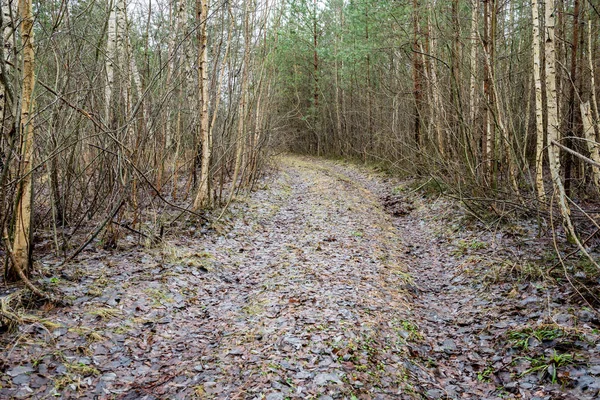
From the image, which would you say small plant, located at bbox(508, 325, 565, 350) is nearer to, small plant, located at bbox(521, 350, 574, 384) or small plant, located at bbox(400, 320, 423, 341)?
small plant, located at bbox(521, 350, 574, 384)

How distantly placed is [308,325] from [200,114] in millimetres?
5070

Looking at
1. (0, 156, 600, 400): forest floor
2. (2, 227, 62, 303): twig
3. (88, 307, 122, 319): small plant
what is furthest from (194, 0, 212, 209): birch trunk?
(2, 227, 62, 303): twig

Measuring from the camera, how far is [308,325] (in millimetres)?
4266

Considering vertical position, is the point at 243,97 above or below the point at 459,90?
above

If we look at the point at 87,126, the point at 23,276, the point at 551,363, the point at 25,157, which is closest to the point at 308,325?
the point at 551,363

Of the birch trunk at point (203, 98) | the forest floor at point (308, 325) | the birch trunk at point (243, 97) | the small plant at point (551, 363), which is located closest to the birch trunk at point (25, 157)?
the forest floor at point (308, 325)

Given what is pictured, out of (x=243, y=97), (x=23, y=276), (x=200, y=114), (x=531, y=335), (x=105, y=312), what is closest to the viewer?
(x=23, y=276)

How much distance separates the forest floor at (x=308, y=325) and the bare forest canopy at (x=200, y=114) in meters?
0.76

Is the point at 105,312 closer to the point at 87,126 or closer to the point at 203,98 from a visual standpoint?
the point at 87,126

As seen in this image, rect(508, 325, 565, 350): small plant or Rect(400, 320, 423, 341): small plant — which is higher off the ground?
Rect(508, 325, 565, 350): small plant

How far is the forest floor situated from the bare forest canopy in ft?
2.50

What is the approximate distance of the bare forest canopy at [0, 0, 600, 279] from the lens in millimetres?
4297

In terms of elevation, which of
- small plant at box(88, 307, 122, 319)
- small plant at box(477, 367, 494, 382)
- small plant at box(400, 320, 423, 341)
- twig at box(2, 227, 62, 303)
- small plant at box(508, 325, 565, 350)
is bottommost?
small plant at box(477, 367, 494, 382)

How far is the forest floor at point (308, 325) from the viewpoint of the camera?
3.34m
